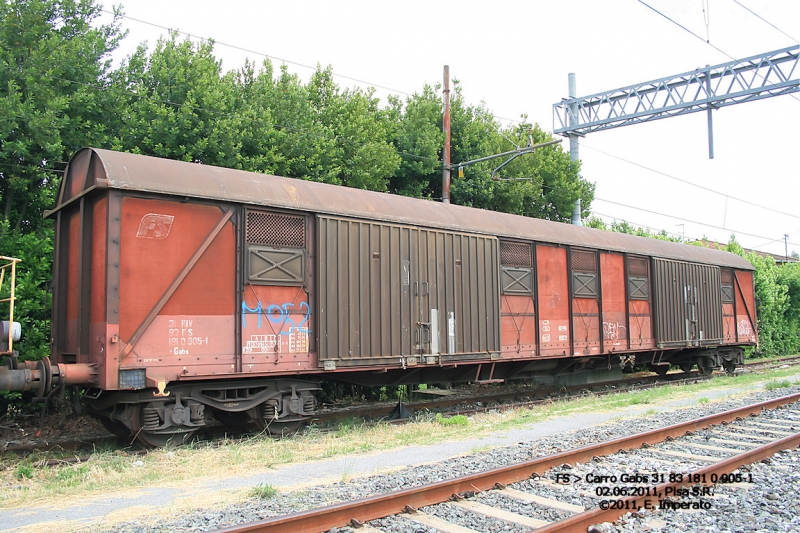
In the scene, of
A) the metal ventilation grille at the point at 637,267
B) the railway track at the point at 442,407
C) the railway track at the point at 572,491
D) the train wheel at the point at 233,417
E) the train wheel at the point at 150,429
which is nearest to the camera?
the railway track at the point at 572,491

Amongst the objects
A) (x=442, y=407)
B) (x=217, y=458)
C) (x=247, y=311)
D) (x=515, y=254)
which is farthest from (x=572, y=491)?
(x=515, y=254)

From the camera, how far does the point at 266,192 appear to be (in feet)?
29.7

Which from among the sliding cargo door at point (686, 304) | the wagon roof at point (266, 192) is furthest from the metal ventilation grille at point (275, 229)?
the sliding cargo door at point (686, 304)

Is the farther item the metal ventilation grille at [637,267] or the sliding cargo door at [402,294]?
the metal ventilation grille at [637,267]

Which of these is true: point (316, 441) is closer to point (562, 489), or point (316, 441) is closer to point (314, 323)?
point (314, 323)

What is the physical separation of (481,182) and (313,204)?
1337 cm

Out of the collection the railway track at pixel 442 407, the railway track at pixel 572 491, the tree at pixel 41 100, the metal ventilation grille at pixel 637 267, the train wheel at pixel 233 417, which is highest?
the tree at pixel 41 100

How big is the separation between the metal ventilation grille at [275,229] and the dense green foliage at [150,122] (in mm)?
4312

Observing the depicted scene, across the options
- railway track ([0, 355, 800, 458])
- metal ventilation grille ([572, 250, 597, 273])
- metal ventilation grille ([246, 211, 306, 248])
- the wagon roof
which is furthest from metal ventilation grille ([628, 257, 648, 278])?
metal ventilation grille ([246, 211, 306, 248])

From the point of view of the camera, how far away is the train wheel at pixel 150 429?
309 inches

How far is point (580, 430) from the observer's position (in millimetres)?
9398

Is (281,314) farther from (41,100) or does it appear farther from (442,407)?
(41,100)

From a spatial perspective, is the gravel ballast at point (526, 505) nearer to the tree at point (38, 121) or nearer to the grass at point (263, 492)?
the grass at point (263, 492)

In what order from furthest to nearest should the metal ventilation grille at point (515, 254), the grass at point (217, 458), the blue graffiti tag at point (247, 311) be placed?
the metal ventilation grille at point (515, 254), the blue graffiti tag at point (247, 311), the grass at point (217, 458)
